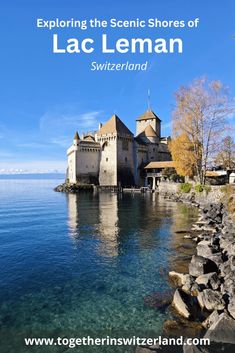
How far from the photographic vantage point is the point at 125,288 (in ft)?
34.9

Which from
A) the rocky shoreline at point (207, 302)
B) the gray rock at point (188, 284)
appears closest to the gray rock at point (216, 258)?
the rocky shoreline at point (207, 302)

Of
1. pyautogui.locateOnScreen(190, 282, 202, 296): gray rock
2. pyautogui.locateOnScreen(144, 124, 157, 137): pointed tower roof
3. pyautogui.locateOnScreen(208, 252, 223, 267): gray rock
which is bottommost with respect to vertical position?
pyautogui.locateOnScreen(190, 282, 202, 296): gray rock

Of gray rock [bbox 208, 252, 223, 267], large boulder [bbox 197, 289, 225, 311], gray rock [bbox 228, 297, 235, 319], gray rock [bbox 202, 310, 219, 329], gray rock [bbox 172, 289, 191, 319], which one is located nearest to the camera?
gray rock [bbox 202, 310, 219, 329]

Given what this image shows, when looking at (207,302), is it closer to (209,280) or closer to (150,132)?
(209,280)

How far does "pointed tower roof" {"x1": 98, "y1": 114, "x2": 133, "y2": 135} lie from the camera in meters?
66.4

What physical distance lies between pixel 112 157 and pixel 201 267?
56440 millimetres

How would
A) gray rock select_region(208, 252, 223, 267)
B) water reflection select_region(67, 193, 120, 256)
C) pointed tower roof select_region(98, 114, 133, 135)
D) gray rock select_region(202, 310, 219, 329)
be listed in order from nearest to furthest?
gray rock select_region(202, 310, 219, 329) < gray rock select_region(208, 252, 223, 267) < water reflection select_region(67, 193, 120, 256) < pointed tower roof select_region(98, 114, 133, 135)

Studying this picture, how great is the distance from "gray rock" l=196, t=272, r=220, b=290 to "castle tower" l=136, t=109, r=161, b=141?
217 feet

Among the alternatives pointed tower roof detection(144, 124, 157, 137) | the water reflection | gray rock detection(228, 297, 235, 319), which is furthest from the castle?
gray rock detection(228, 297, 235, 319)

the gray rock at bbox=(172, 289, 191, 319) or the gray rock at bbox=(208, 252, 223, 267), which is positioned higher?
the gray rock at bbox=(208, 252, 223, 267)

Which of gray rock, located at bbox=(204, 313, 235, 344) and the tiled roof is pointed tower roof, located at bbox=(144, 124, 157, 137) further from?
gray rock, located at bbox=(204, 313, 235, 344)

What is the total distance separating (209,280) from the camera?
33.0 feet

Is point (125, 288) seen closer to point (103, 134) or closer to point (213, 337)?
point (213, 337)

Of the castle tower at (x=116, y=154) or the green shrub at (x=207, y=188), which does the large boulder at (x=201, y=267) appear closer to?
the green shrub at (x=207, y=188)
